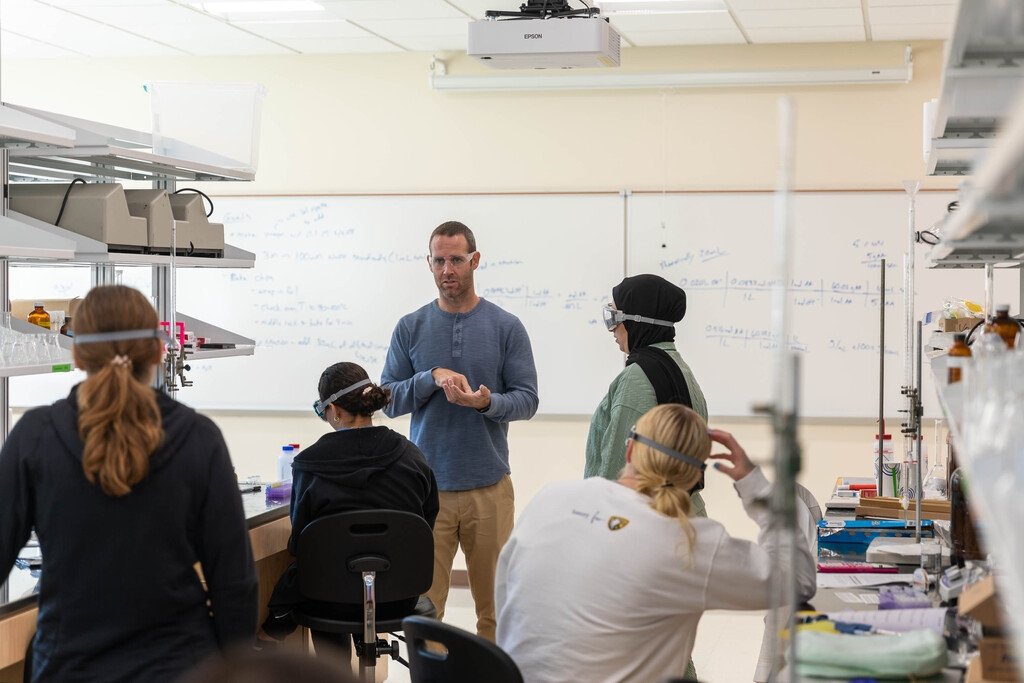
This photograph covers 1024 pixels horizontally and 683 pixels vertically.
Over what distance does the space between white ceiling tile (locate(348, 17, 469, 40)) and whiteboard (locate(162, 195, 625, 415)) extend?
79 centimetres

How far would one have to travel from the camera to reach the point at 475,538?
3.66 m

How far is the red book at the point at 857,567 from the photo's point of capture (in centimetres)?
263

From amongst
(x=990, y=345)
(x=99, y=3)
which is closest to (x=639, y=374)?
(x=990, y=345)

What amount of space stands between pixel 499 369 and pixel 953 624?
1963 mm

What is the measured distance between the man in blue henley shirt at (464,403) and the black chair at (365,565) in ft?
1.98

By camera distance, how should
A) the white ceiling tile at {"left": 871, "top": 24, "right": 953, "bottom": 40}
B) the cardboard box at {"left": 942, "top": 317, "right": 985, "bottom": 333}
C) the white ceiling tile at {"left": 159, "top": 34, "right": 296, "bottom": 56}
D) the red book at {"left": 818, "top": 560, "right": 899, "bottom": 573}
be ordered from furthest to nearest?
the white ceiling tile at {"left": 159, "top": 34, "right": 296, "bottom": 56}, the white ceiling tile at {"left": 871, "top": 24, "right": 953, "bottom": 40}, the cardboard box at {"left": 942, "top": 317, "right": 985, "bottom": 333}, the red book at {"left": 818, "top": 560, "right": 899, "bottom": 573}

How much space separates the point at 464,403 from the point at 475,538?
0.46m

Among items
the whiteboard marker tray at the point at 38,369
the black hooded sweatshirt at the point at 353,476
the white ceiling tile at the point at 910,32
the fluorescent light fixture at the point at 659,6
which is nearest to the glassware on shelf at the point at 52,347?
the whiteboard marker tray at the point at 38,369

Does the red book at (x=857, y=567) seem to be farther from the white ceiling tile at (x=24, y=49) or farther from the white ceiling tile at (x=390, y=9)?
the white ceiling tile at (x=24, y=49)

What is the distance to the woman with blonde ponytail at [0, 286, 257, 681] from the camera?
6.40ft

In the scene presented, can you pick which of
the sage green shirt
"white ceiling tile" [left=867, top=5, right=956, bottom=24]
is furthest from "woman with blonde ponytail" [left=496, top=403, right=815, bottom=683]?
"white ceiling tile" [left=867, top=5, right=956, bottom=24]

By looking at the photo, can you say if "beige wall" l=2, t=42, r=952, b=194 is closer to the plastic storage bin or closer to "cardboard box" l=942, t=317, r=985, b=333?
the plastic storage bin

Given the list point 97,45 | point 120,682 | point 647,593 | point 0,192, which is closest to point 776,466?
point 647,593

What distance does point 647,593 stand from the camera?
1938mm
